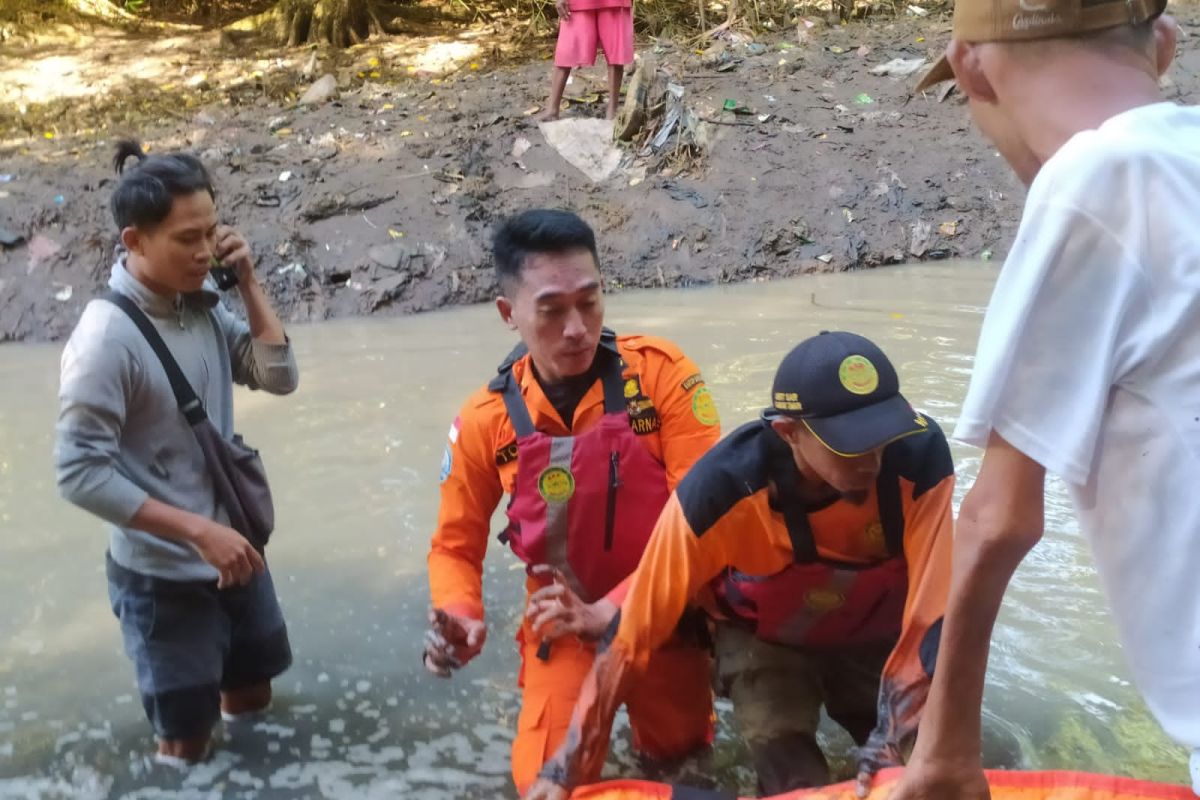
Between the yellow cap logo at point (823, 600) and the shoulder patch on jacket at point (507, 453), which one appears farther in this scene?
the shoulder patch on jacket at point (507, 453)

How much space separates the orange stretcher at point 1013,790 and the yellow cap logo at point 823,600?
0.49 meters

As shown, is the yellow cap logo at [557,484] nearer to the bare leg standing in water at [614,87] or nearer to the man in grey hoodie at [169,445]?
the man in grey hoodie at [169,445]

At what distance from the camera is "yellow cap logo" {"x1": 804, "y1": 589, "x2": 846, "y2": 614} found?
263 cm

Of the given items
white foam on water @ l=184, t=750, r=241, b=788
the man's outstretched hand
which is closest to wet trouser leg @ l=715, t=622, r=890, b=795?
the man's outstretched hand

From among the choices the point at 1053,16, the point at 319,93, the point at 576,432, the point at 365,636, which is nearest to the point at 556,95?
the point at 319,93

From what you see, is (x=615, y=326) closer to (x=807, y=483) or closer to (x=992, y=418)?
(x=807, y=483)

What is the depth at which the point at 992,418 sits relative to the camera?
1.33 m

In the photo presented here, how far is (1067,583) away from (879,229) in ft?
17.0

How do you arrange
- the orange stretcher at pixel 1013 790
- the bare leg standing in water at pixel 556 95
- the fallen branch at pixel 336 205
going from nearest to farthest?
the orange stretcher at pixel 1013 790, the fallen branch at pixel 336 205, the bare leg standing in water at pixel 556 95

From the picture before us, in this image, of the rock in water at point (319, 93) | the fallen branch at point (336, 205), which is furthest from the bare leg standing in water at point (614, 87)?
the rock in water at point (319, 93)

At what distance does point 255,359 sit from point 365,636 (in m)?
1.06

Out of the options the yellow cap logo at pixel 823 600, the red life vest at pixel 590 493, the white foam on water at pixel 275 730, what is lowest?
the white foam on water at pixel 275 730

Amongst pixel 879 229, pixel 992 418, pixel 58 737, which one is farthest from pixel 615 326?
pixel 992 418

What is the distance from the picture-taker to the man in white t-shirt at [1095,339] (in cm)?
122
